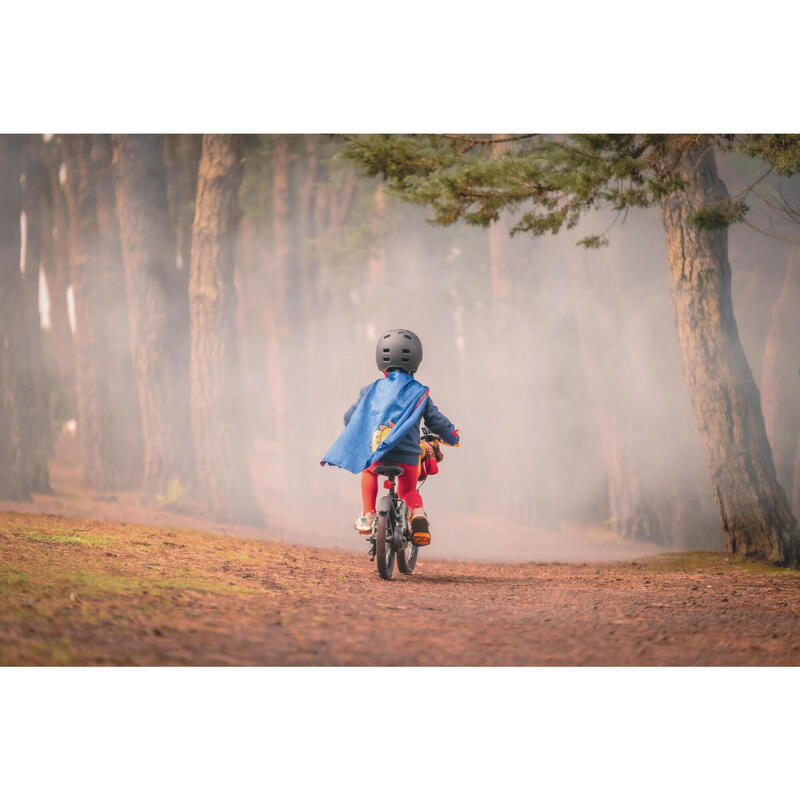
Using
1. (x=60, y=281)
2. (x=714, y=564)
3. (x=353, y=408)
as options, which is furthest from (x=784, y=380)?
(x=60, y=281)

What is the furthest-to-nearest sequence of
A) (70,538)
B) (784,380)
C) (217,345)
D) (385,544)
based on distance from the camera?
(784,380), (217,345), (70,538), (385,544)

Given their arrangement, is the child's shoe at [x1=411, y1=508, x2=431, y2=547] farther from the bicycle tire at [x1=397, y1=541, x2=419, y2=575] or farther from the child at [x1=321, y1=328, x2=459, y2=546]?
the bicycle tire at [x1=397, y1=541, x2=419, y2=575]

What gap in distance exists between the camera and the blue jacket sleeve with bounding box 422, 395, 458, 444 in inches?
214

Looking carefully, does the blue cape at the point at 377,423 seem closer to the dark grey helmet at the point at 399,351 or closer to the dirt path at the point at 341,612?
the dark grey helmet at the point at 399,351

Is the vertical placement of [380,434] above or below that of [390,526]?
above

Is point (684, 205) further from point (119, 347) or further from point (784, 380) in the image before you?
point (119, 347)

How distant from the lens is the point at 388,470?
536 centimetres

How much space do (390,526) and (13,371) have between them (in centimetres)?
715

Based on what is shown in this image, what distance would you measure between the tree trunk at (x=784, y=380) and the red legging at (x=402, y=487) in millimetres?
7104

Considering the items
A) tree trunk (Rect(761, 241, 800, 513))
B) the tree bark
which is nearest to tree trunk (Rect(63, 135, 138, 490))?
the tree bark

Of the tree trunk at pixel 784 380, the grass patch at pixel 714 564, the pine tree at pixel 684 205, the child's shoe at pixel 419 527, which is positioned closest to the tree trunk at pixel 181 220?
the pine tree at pixel 684 205

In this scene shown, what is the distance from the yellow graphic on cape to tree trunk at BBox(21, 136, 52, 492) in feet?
22.8

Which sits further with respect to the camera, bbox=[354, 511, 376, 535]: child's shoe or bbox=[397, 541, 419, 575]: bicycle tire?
bbox=[397, 541, 419, 575]: bicycle tire

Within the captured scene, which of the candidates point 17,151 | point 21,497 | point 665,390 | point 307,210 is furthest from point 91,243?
point 665,390
